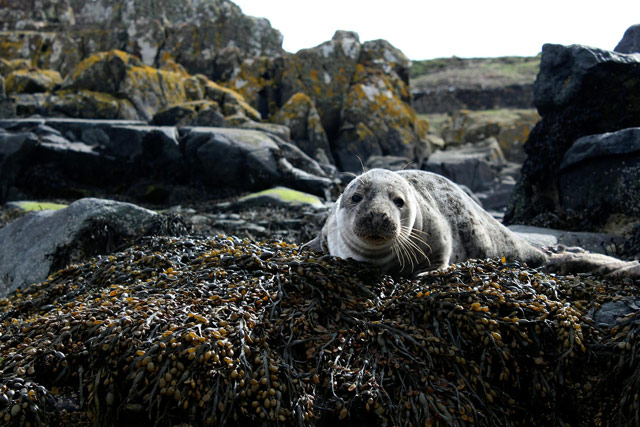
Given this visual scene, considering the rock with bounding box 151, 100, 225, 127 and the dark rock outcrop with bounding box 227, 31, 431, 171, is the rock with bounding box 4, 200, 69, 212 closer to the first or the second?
the rock with bounding box 151, 100, 225, 127

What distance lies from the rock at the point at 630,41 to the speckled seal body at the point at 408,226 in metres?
7.37

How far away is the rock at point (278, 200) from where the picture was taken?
33.7 feet

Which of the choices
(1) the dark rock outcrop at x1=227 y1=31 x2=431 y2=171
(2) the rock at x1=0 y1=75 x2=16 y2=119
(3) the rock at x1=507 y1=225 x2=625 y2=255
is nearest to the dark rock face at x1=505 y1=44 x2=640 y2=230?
(3) the rock at x1=507 y1=225 x2=625 y2=255

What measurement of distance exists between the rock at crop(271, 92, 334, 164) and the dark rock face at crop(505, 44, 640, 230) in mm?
10632

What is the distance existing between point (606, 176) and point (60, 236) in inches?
297

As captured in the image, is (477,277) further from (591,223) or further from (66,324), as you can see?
(591,223)

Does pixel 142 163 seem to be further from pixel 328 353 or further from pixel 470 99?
pixel 470 99

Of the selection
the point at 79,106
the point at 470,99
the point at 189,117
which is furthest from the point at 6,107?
the point at 470,99

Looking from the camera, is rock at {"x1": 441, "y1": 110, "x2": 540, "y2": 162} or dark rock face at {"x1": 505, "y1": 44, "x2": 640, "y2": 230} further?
rock at {"x1": 441, "y1": 110, "x2": 540, "y2": 162}

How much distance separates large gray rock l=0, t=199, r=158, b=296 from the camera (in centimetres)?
549

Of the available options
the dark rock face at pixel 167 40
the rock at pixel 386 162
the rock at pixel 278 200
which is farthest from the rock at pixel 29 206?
the dark rock face at pixel 167 40

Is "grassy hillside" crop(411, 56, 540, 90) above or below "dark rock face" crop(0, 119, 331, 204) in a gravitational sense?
above

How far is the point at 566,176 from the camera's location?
27.6 ft

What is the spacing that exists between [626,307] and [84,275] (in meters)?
4.37
